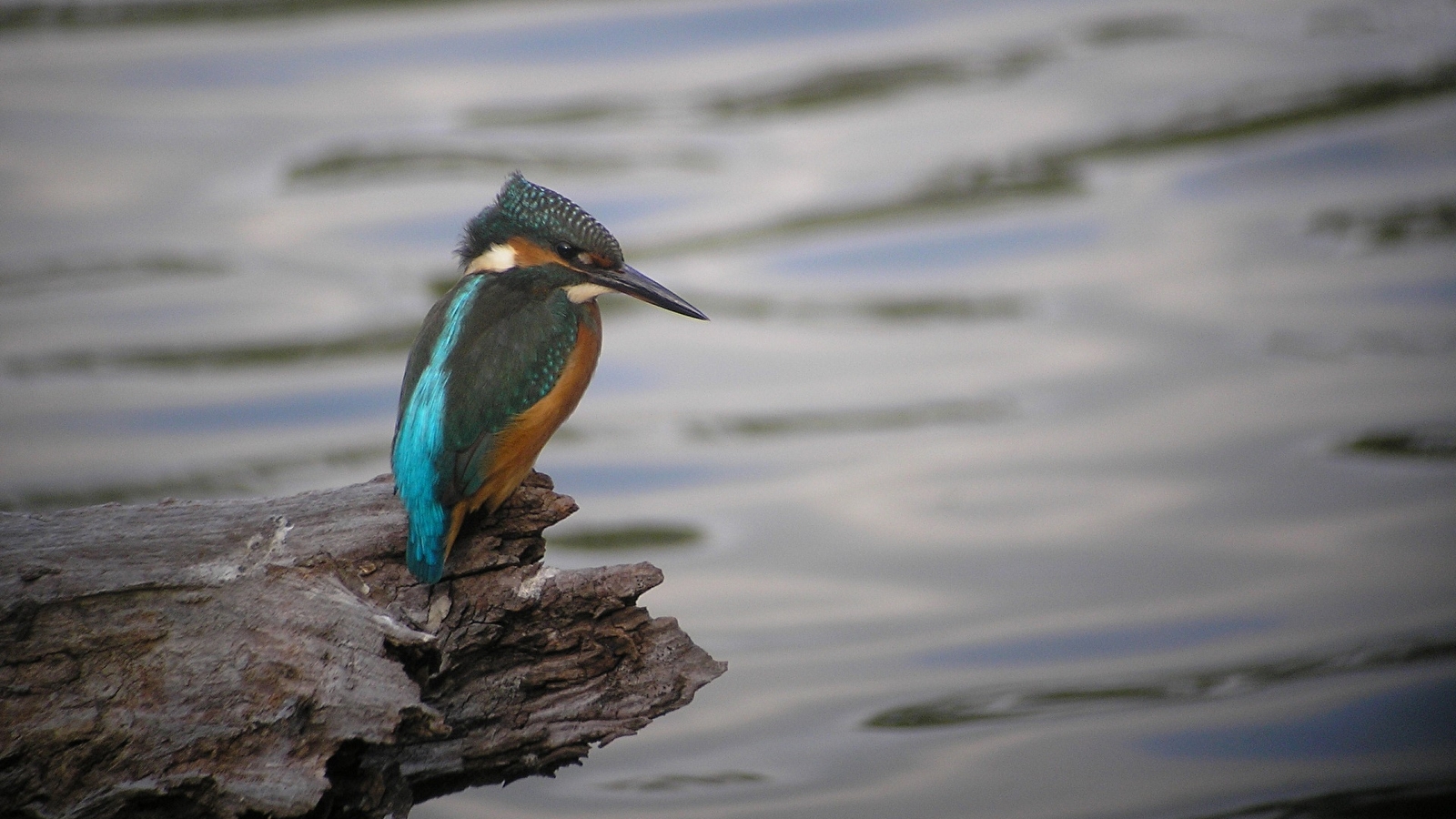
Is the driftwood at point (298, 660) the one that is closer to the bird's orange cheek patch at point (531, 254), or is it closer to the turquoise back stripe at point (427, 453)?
the turquoise back stripe at point (427, 453)

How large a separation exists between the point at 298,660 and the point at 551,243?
1.12 meters

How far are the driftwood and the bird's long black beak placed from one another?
58cm

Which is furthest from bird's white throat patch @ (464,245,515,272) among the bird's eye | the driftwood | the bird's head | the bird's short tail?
the bird's short tail

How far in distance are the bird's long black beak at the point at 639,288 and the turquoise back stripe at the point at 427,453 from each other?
30 centimetres

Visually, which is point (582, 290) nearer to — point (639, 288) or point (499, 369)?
point (639, 288)

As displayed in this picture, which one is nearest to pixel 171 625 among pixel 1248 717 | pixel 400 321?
pixel 1248 717

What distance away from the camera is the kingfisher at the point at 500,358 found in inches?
105

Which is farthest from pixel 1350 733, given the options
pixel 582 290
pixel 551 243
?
pixel 551 243

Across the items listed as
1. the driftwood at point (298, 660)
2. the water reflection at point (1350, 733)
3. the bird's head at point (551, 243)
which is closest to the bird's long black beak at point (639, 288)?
the bird's head at point (551, 243)

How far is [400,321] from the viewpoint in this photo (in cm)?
721

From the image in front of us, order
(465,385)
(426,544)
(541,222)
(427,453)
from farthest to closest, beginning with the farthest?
(541,222) < (465,385) < (427,453) < (426,544)

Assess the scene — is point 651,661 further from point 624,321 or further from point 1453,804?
point 624,321

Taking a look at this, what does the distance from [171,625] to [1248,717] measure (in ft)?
11.1

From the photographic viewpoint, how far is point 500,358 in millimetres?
2889
